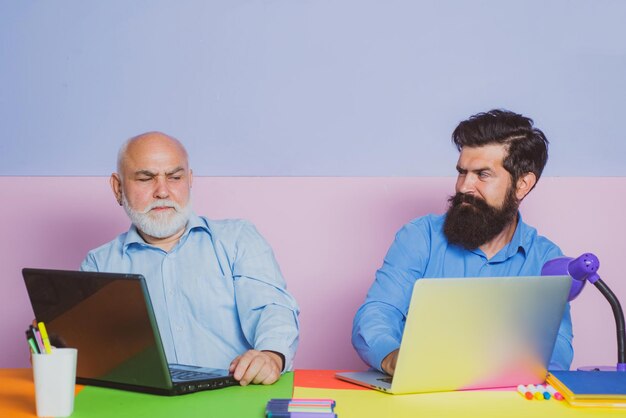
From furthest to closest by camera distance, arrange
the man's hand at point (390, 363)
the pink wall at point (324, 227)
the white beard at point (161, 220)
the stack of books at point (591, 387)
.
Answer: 1. the pink wall at point (324, 227)
2. the white beard at point (161, 220)
3. the man's hand at point (390, 363)
4. the stack of books at point (591, 387)

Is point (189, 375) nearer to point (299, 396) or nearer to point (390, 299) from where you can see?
point (299, 396)

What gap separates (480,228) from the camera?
248 cm

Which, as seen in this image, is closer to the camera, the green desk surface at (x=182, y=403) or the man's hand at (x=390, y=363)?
the green desk surface at (x=182, y=403)

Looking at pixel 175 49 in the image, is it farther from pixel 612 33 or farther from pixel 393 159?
pixel 612 33

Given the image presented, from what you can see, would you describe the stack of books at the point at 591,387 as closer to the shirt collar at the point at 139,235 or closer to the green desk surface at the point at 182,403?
the green desk surface at the point at 182,403

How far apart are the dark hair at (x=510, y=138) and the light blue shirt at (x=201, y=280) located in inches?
30.3

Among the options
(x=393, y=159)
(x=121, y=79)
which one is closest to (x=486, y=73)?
(x=393, y=159)

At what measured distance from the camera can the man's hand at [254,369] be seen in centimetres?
170

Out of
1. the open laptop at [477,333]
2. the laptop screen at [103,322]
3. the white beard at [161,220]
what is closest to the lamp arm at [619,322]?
the open laptop at [477,333]

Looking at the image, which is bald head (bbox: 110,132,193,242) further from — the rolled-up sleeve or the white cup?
the white cup

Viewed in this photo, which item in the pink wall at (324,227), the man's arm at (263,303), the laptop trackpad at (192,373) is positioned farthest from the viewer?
the pink wall at (324,227)

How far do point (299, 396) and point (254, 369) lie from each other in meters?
0.14

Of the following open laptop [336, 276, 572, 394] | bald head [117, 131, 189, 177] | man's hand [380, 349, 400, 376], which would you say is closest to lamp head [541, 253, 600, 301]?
open laptop [336, 276, 572, 394]

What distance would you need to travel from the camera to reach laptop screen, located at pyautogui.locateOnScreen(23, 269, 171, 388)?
151cm
